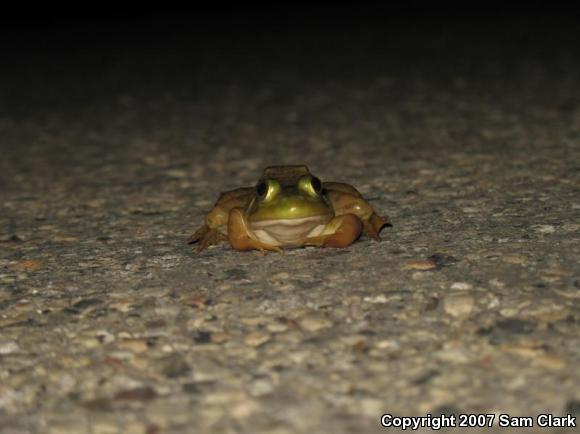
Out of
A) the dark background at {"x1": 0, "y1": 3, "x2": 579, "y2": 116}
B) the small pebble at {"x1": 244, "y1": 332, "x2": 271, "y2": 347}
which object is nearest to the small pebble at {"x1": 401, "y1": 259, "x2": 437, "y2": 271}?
the small pebble at {"x1": 244, "y1": 332, "x2": 271, "y2": 347}

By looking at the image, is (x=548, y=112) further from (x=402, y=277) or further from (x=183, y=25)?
(x=183, y=25)

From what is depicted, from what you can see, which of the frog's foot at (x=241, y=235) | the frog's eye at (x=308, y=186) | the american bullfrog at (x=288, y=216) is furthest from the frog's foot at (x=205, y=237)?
the frog's eye at (x=308, y=186)

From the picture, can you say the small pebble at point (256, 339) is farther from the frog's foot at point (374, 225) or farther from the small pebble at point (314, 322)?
the frog's foot at point (374, 225)

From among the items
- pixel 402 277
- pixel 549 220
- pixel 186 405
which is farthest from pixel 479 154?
pixel 186 405

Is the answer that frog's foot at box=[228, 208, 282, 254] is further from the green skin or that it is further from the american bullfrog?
the green skin

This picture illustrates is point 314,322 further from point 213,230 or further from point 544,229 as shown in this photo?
point 544,229
